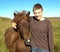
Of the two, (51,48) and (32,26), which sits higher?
(32,26)

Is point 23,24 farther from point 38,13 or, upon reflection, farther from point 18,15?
point 38,13

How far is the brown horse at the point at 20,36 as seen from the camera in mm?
5070

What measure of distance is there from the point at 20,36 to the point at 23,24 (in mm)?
579

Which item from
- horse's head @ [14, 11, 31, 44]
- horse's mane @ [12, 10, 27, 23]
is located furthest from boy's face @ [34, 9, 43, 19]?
horse's mane @ [12, 10, 27, 23]

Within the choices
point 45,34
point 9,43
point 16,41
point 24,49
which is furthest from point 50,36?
point 9,43

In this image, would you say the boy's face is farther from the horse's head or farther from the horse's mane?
the horse's mane

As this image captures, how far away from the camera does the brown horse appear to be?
5.07 meters

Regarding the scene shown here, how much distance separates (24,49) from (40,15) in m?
1.65

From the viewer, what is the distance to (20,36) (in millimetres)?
5617

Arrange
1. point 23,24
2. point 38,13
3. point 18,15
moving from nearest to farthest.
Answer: point 38,13 < point 23,24 < point 18,15

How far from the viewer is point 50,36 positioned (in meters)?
4.21

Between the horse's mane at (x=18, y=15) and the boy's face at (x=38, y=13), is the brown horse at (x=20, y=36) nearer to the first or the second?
the horse's mane at (x=18, y=15)

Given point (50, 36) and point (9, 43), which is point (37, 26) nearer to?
point (50, 36)

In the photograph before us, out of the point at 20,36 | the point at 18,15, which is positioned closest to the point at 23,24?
the point at 18,15
